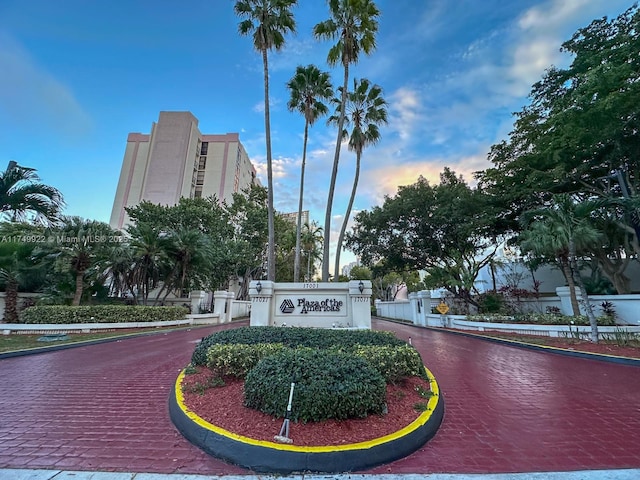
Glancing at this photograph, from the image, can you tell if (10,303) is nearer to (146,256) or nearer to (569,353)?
(146,256)

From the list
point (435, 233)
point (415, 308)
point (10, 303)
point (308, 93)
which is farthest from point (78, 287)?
point (435, 233)

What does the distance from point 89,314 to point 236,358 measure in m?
12.3

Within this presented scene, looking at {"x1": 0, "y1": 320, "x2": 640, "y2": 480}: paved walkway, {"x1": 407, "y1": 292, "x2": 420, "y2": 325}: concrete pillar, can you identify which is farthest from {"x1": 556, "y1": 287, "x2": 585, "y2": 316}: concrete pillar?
{"x1": 407, "y1": 292, "x2": 420, "y2": 325}: concrete pillar

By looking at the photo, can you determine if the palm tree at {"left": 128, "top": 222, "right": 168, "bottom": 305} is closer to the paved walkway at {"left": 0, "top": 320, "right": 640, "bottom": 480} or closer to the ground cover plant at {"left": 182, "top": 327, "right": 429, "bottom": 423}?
the paved walkway at {"left": 0, "top": 320, "right": 640, "bottom": 480}

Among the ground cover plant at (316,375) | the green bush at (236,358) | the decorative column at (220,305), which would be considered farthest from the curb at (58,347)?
the decorative column at (220,305)

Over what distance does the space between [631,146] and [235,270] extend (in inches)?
1002

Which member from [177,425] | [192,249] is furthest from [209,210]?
[177,425]

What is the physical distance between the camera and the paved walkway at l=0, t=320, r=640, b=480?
9.56 feet

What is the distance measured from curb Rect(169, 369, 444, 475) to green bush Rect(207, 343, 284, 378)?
124cm

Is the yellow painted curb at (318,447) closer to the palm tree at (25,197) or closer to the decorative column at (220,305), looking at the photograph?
the palm tree at (25,197)

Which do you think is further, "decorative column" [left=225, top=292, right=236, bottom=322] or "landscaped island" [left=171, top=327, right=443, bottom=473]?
"decorative column" [left=225, top=292, right=236, bottom=322]

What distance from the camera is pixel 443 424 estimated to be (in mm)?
3877

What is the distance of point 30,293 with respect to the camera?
546 inches

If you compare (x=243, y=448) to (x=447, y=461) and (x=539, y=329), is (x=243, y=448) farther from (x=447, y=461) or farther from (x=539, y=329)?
(x=539, y=329)
